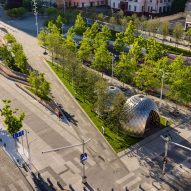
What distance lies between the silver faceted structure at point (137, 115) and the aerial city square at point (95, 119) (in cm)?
14

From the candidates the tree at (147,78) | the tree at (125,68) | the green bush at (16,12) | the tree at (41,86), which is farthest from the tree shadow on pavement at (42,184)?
the green bush at (16,12)

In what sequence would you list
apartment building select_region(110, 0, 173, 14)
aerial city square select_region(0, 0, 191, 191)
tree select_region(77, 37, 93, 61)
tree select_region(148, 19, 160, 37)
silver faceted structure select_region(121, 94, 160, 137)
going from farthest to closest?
apartment building select_region(110, 0, 173, 14) → tree select_region(148, 19, 160, 37) → tree select_region(77, 37, 93, 61) → silver faceted structure select_region(121, 94, 160, 137) → aerial city square select_region(0, 0, 191, 191)

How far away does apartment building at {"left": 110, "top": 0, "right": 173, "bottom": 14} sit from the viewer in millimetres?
107312

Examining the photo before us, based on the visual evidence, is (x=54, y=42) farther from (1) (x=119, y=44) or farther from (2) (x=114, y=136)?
(2) (x=114, y=136)

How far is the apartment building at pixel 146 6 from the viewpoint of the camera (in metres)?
107

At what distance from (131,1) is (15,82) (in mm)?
59457

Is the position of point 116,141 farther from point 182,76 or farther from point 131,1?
point 131,1

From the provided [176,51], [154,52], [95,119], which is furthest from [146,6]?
[95,119]

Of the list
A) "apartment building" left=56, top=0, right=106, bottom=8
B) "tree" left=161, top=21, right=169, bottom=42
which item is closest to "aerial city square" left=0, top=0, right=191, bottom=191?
"tree" left=161, top=21, right=169, bottom=42

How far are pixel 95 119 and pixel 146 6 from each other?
2626 inches

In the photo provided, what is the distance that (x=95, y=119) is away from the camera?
173 ft

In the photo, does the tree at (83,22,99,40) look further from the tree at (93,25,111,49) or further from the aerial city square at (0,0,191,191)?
the tree at (93,25,111,49)

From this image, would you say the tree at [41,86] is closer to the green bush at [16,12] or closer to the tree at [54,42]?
the tree at [54,42]

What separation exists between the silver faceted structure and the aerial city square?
145mm
